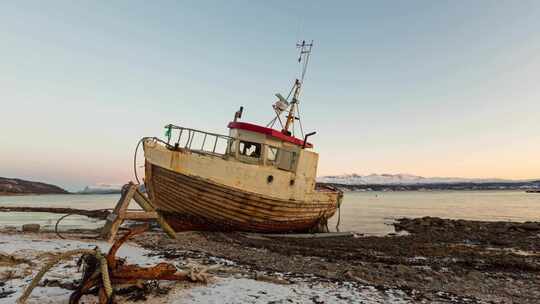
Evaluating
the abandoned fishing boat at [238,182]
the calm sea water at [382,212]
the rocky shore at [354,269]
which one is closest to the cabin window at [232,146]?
the abandoned fishing boat at [238,182]

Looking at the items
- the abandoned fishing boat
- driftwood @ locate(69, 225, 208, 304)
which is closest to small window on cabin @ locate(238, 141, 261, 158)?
the abandoned fishing boat

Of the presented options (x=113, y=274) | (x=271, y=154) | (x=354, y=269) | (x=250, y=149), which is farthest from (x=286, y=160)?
(x=113, y=274)

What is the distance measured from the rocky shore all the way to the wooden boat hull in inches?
24.0

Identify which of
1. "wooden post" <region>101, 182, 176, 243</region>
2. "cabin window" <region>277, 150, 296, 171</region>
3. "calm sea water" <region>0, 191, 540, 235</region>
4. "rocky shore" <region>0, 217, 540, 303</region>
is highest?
"cabin window" <region>277, 150, 296, 171</region>

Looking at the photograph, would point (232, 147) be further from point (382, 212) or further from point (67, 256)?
point (382, 212)

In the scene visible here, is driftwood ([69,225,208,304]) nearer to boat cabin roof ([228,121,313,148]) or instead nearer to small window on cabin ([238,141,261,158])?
small window on cabin ([238,141,261,158])

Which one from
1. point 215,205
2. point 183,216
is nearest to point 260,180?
point 215,205

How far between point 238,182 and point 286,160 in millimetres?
3107

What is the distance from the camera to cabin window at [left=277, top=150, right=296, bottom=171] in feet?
47.3

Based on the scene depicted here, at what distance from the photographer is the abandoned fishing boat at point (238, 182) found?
1194cm

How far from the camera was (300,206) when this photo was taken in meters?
14.6

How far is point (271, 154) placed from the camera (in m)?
14.6

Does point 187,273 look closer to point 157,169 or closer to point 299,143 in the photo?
point 157,169

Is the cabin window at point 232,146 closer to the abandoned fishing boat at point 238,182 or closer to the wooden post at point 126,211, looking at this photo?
the abandoned fishing boat at point 238,182
